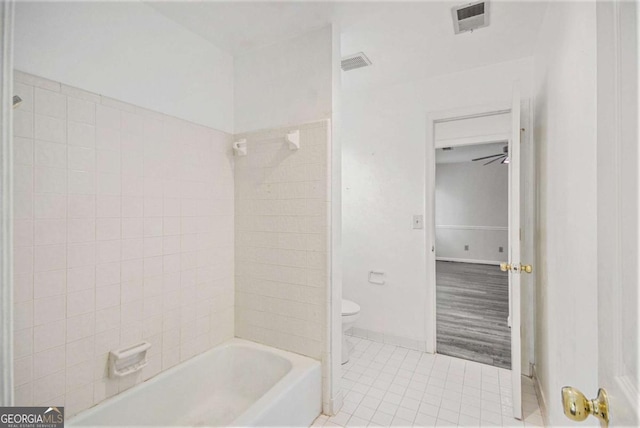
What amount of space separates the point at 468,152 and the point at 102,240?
637cm

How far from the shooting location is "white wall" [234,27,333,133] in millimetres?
1964

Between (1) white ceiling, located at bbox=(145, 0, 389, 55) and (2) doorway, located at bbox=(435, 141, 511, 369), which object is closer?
(1) white ceiling, located at bbox=(145, 0, 389, 55)

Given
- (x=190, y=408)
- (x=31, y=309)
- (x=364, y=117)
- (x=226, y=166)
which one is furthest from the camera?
(x=364, y=117)

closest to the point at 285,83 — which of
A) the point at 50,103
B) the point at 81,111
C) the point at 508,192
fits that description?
the point at 81,111

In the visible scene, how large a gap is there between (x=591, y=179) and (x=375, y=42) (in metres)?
1.62

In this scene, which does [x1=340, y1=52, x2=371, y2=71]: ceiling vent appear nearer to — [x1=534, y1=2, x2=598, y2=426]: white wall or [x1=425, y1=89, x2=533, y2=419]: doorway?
[x1=425, y1=89, x2=533, y2=419]: doorway

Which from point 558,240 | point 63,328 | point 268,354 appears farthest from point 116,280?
point 558,240

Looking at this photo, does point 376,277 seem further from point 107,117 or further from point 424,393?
point 107,117

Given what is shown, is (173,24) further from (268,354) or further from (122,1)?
(268,354)

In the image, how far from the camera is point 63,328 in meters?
1.39

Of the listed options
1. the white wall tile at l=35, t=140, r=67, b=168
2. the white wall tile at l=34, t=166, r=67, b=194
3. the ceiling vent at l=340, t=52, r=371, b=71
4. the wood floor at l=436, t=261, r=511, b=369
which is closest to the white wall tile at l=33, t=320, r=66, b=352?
the white wall tile at l=34, t=166, r=67, b=194

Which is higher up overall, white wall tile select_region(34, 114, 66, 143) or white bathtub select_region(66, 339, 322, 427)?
white wall tile select_region(34, 114, 66, 143)

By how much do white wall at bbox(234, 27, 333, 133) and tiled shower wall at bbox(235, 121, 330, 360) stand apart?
4.0 inches

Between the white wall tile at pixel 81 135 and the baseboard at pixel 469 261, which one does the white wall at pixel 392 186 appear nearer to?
the white wall tile at pixel 81 135
